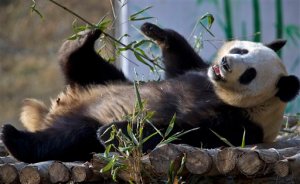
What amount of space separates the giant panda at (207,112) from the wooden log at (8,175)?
0.62m

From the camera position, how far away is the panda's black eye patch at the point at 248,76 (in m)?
4.80

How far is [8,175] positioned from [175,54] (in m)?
1.79

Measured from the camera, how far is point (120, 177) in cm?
380

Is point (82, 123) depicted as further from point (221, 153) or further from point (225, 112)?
point (221, 153)

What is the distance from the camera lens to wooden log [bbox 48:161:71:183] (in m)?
3.91

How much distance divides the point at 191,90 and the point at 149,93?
10.3 inches

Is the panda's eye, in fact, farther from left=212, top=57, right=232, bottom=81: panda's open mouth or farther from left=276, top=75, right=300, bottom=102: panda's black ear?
left=276, top=75, right=300, bottom=102: panda's black ear

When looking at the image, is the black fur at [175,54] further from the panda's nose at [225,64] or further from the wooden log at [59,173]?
the wooden log at [59,173]

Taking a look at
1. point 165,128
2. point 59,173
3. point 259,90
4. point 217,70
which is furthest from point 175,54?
point 59,173

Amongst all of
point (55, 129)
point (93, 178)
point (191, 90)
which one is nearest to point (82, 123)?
point (55, 129)

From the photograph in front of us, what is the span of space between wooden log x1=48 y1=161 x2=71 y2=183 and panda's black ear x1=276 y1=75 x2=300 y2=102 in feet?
4.59

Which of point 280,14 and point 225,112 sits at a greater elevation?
point 280,14

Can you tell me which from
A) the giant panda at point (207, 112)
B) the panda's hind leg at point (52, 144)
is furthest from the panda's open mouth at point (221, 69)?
the panda's hind leg at point (52, 144)

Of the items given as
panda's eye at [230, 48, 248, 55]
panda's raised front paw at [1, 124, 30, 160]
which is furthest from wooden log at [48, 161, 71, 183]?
panda's eye at [230, 48, 248, 55]
